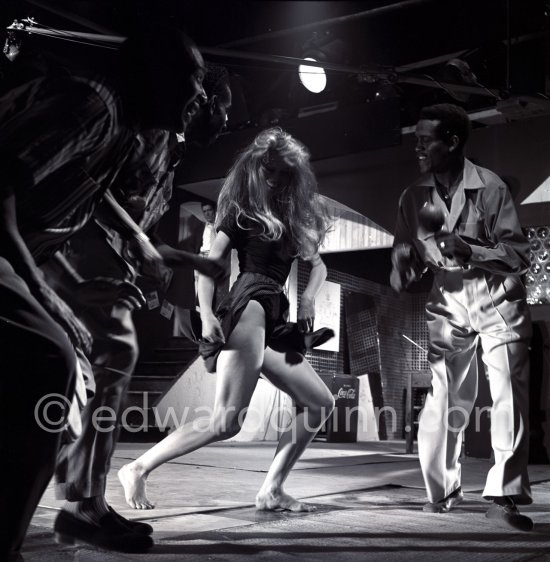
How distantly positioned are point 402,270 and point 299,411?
33.5 inches

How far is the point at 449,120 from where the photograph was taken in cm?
354

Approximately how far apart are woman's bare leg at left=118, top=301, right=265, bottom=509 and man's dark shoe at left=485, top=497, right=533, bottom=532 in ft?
4.11

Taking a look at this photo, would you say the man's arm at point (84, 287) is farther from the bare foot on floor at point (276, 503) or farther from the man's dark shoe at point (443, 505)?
the man's dark shoe at point (443, 505)

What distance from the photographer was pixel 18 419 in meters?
1.47

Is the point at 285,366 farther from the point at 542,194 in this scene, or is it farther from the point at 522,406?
the point at 542,194

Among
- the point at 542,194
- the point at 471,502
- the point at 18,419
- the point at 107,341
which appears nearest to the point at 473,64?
the point at 542,194

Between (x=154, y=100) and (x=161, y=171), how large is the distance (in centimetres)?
64

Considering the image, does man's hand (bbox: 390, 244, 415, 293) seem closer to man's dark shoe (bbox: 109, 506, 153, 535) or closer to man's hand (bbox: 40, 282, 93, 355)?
man's dark shoe (bbox: 109, 506, 153, 535)

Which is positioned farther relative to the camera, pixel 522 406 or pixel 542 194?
pixel 542 194

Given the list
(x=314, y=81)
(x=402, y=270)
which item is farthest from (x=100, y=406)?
(x=314, y=81)

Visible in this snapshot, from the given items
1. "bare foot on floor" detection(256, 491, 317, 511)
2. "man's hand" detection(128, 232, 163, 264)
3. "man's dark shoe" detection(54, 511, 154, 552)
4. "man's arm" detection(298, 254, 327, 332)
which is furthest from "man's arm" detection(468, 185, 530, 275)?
"man's dark shoe" detection(54, 511, 154, 552)

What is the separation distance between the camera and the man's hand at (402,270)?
3568 mm

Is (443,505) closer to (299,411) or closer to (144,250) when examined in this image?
(299,411)

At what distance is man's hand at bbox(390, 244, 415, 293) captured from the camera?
3568 mm
